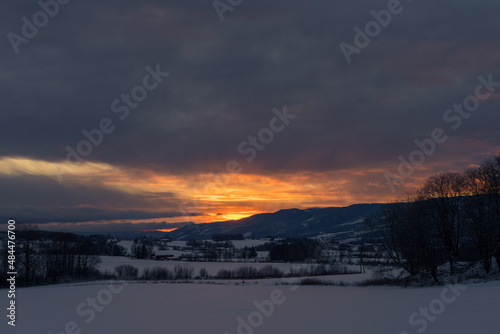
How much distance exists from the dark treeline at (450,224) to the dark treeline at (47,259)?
215 ft

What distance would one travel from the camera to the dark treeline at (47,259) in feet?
247

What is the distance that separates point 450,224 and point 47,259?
83846mm

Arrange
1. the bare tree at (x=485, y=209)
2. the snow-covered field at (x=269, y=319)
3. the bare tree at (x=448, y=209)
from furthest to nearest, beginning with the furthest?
the bare tree at (x=448, y=209) < the bare tree at (x=485, y=209) < the snow-covered field at (x=269, y=319)

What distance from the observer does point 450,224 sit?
5384 centimetres

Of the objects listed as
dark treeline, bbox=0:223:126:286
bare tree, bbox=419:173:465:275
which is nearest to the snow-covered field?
bare tree, bbox=419:173:465:275

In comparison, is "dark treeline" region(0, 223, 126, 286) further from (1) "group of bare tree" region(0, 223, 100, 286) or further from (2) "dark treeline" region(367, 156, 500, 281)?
(2) "dark treeline" region(367, 156, 500, 281)

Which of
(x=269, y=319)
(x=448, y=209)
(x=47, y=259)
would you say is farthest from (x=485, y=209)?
(x=47, y=259)

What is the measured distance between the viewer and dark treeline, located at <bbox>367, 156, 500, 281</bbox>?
4925 centimetres

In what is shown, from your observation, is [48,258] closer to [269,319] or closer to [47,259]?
[47,259]

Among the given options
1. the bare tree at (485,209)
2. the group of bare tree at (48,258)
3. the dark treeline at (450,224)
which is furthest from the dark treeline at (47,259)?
the bare tree at (485,209)

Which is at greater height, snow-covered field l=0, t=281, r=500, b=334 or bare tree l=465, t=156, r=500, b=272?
bare tree l=465, t=156, r=500, b=272

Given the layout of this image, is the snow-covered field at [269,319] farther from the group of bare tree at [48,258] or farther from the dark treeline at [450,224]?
the group of bare tree at [48,258]

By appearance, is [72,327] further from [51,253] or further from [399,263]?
[51,253]

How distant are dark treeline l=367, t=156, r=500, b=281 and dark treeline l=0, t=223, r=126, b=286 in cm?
6568
